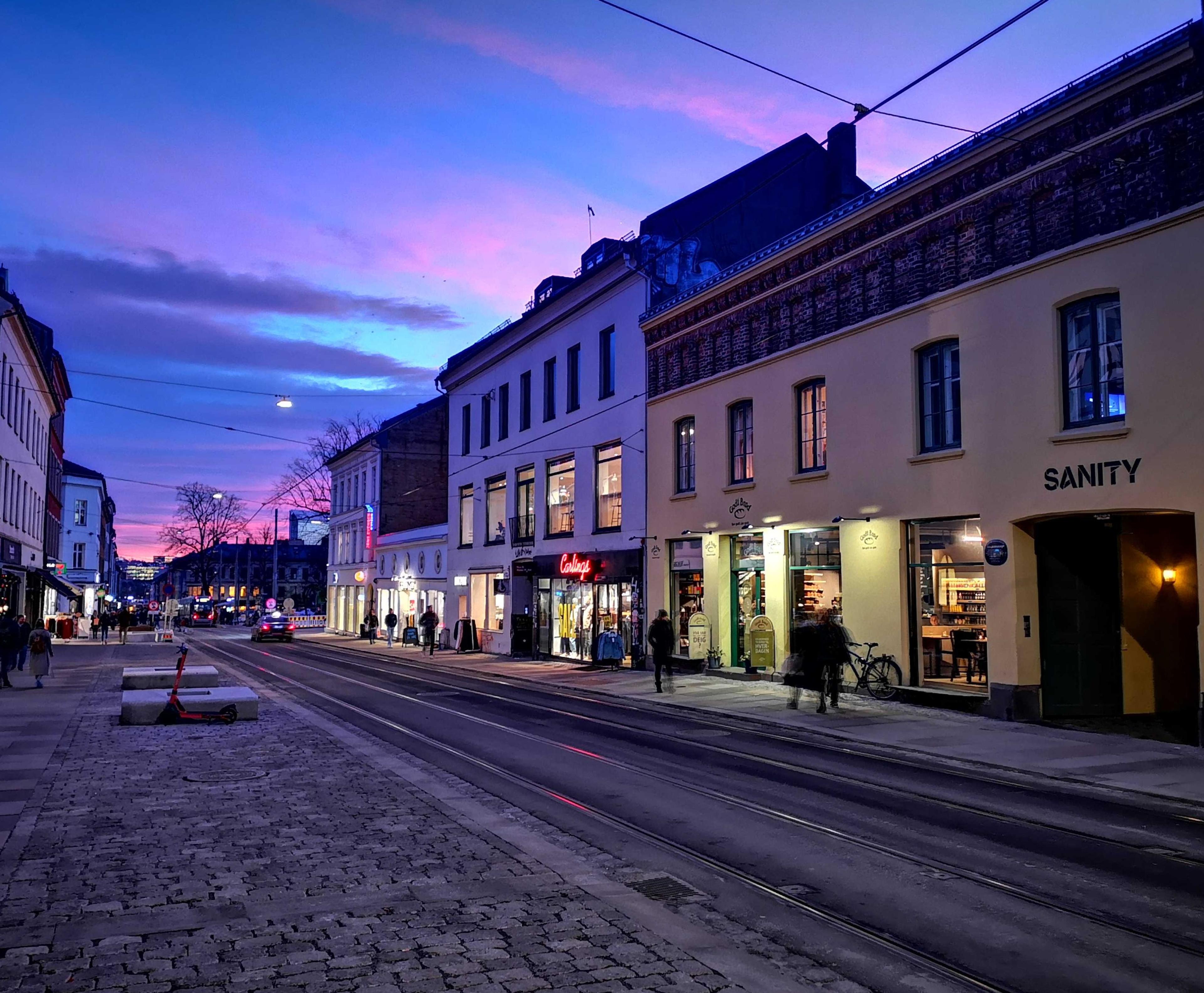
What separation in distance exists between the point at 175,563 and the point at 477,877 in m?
160

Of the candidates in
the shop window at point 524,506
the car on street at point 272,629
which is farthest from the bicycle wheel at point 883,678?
the car on street at point 272,629

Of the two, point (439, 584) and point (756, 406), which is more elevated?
point (756, 406)

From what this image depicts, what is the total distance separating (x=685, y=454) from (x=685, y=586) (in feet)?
12.0

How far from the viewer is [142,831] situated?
8.59 metres

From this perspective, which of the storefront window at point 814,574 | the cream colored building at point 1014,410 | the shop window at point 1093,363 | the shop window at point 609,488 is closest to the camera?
the cream colored building at point 1014,410

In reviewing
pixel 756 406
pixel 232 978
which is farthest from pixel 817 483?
pixel 232 978

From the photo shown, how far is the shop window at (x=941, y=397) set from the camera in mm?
19062

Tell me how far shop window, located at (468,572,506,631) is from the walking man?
640 inches

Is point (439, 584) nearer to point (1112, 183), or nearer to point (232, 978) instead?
point (1112, 183)

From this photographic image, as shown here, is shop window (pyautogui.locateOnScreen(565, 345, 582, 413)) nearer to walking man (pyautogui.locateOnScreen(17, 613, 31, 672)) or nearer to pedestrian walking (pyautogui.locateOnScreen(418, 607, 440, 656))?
pedestrian walking (pyautogui.locateOnScreen(418, 607, 440, 656))

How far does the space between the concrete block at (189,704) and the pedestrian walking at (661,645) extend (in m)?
8.88

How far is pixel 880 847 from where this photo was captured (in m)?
8.38

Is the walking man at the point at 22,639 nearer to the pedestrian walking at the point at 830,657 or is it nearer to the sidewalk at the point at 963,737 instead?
the sidewalk at the point at 963,737

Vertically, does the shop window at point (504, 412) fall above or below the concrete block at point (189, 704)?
above
